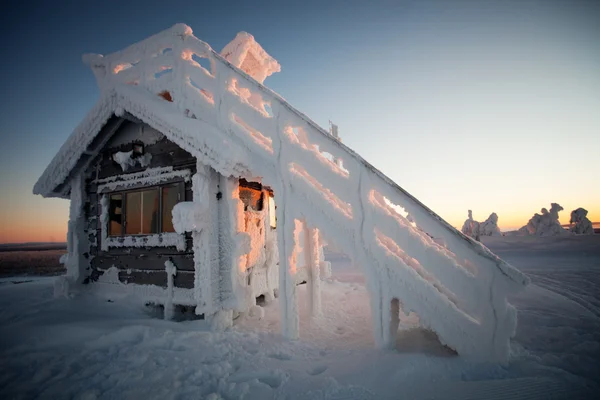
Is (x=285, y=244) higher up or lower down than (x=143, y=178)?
lower down

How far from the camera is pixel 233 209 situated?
4.78m

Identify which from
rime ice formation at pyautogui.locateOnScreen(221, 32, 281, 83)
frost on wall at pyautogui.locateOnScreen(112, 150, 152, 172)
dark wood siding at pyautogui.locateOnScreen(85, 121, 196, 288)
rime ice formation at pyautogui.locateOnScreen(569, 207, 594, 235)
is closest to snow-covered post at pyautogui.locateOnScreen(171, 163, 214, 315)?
dark wood siding at pyautogui.locateOnScreen(85, 121, 196, 288)

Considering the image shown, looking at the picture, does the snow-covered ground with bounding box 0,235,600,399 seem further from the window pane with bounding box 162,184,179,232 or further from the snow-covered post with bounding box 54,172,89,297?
the window pane with bounding box 162,184,179,232

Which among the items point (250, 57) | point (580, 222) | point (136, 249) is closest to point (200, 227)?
point (136, 249)

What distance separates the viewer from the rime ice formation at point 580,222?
1065 inches

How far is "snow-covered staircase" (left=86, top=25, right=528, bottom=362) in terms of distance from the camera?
307cm

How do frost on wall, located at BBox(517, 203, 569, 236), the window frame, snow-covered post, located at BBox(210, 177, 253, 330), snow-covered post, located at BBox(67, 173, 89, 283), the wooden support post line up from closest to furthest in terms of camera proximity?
the wooden support post
snow-covered post, located at BBox(210, 177, 253, 330)
the window frame
snow-covered post, located at BBox(67, 173, 89, 283)
frost on wall, located at BBox(517, 203, 569, 236)

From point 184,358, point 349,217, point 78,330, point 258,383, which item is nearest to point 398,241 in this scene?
point 349,217

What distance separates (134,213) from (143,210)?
322 millimetres

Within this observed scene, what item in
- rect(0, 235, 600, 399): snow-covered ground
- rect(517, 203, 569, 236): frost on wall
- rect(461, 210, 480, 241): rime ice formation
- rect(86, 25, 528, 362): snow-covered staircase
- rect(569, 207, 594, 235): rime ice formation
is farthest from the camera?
rect(461, 210, 480, 241): rime ice formation

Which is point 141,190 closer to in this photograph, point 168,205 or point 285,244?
point 168,205

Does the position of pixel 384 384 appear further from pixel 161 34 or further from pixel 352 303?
pixel 161 34

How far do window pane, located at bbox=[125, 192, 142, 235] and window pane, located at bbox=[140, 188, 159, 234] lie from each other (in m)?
0.14

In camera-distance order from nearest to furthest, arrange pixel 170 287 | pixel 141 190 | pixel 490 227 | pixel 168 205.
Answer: pixel 170 287, pixel 168 205, pixel 141 190, pixel 490 227
